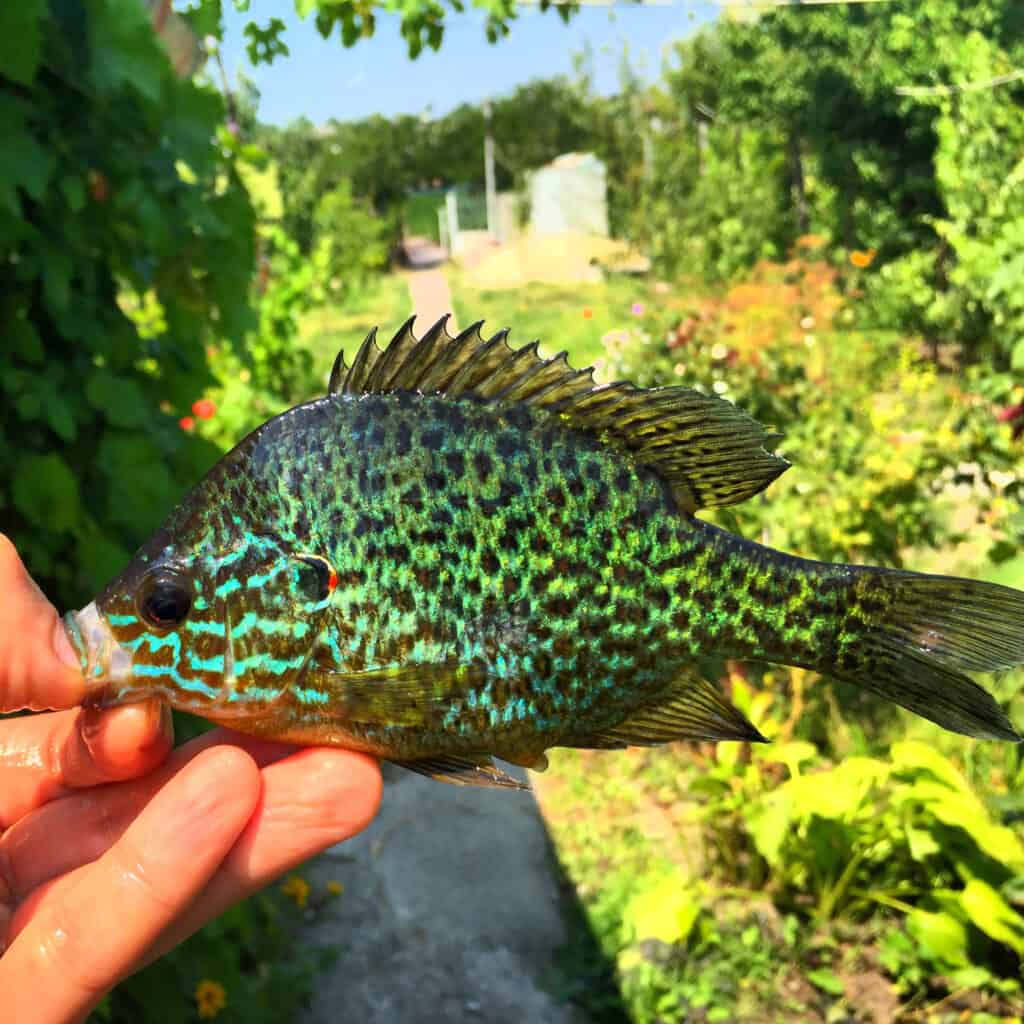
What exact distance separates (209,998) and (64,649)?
2.25 metres

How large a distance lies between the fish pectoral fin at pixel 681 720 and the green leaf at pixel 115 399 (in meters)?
1.87

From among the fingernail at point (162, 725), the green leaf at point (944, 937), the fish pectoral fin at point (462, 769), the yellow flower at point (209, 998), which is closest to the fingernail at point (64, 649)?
the fingernail at point (162, 725)

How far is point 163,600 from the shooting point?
122 centimetres

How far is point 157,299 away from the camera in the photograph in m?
3.28

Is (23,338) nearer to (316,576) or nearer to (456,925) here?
(316,576)

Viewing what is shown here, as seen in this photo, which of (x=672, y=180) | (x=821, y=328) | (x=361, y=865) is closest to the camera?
(x=361, y=865)

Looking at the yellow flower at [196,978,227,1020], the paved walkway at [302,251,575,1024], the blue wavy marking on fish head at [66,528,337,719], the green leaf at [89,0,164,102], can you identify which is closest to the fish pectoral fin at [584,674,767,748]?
the blue wavy marking on fish head at [66,528,337,719]

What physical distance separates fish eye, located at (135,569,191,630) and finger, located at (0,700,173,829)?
0.12 metres

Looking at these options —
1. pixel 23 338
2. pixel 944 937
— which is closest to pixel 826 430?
pixel 944 937

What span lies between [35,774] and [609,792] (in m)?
3.62

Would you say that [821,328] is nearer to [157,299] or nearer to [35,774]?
[157,299]

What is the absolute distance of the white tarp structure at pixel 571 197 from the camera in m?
27.7

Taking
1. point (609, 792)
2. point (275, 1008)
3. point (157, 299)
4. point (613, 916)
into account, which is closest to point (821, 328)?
point (609, 792)

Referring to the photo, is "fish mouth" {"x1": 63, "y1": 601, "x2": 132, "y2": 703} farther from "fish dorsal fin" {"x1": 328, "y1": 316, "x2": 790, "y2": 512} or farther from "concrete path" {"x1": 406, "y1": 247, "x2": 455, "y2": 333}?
"concrete path" {"x1": 406, "y1": 247, "x2": 455, "y2": 333}
